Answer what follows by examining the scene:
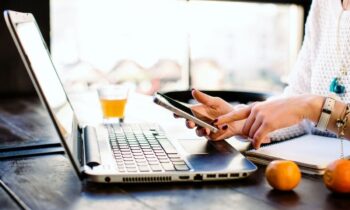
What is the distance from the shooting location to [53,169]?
1077 mm

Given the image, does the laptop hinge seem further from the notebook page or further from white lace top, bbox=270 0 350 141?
white lace top, bbox=270 0 350 141

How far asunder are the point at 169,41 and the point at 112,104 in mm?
1513

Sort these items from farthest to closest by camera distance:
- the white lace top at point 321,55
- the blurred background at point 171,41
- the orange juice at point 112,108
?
the blurred background at point 171,41
the orange juice at point 112,108
the white lace top at point 321,55

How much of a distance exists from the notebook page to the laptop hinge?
1.16ft

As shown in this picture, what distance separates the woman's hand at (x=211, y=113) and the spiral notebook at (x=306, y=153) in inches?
4.7

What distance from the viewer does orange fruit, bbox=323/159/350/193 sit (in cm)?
92

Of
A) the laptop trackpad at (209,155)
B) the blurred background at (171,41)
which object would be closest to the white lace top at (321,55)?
the laptop trackpad at (209,155)

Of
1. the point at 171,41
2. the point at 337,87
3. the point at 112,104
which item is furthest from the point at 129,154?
the point at 171,41

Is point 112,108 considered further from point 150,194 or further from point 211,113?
point 150,194

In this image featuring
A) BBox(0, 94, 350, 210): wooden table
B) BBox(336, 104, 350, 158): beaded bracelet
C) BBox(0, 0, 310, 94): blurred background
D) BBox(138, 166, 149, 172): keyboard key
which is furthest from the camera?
BBox(0, 0, 310, 94): blurred background

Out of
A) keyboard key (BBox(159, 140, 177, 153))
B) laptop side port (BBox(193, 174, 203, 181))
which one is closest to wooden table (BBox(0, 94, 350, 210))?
laptop side port (BBox(193, 174, 203, 181))

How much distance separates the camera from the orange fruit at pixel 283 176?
93 centimetres

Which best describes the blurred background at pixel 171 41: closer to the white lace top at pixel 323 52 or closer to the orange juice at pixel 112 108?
the orange juice at pixel 112 108

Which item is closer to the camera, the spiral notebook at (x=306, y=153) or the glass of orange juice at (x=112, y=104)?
the spiral notebook at (x=306, y=153)
